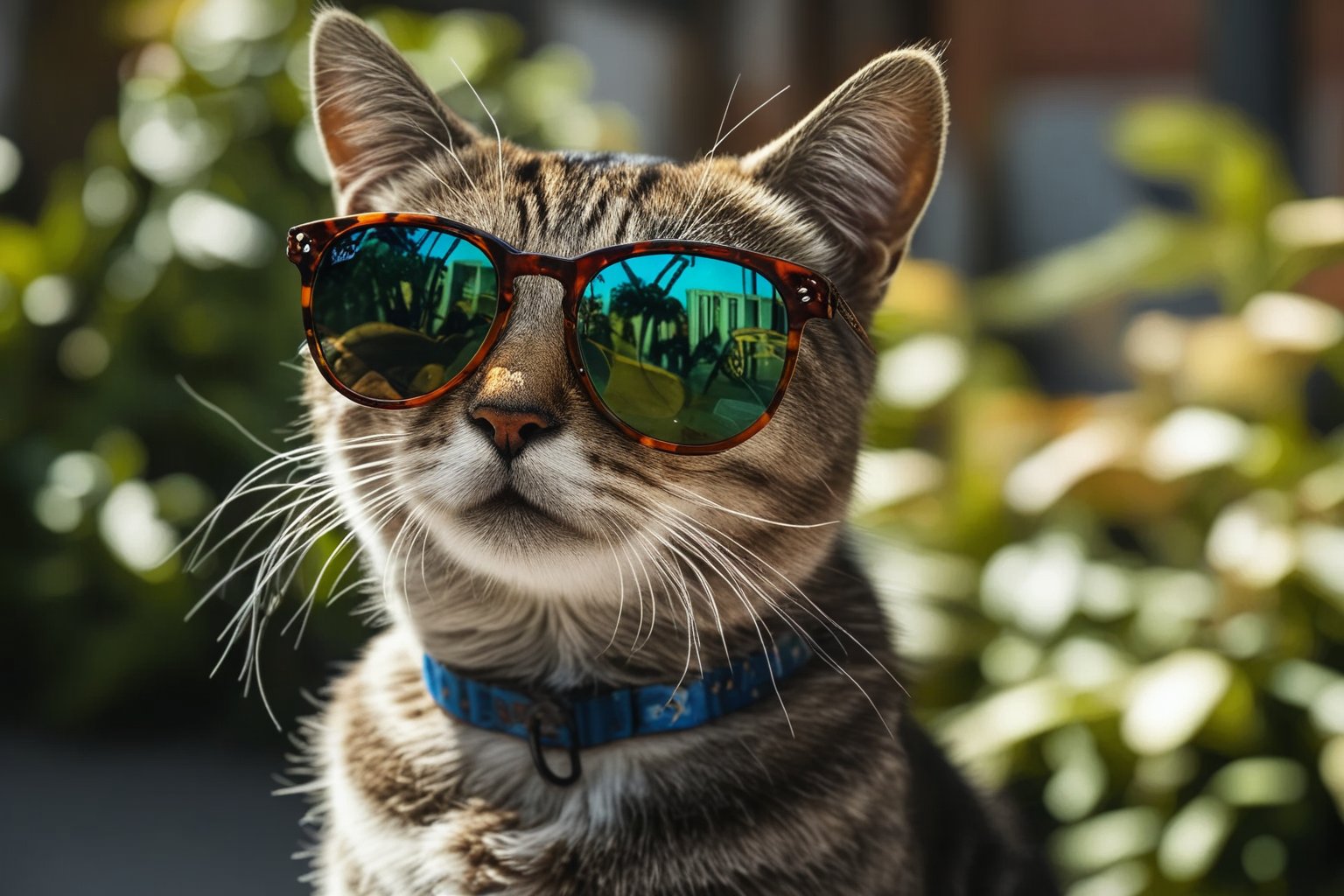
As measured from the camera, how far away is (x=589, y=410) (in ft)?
2.56

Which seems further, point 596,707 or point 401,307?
point 596,707

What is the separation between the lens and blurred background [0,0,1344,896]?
1810 millimetres

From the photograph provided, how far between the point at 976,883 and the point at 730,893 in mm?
356

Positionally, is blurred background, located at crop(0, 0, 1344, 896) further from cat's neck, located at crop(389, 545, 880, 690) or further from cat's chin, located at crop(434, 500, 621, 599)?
cat's chin, located at crop(434, 500, 621, 599)

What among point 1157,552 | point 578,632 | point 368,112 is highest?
point 368,112

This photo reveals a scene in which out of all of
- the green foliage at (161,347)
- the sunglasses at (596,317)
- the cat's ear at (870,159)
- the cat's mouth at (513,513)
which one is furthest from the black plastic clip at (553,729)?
the green foliage at (161,347)

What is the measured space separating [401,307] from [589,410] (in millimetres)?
134

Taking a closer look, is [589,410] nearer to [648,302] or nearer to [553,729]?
[648,302]

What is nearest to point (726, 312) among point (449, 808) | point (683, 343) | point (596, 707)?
point (683, 343)

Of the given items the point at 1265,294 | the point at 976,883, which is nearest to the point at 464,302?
the point at 976,883

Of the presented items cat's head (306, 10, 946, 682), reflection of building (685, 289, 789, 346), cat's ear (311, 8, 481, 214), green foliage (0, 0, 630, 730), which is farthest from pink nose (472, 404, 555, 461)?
green foliage (0, 0, 630, 730)

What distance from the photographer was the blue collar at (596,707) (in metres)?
0.87

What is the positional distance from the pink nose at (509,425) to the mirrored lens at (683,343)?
5 cm

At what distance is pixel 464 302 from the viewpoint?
2.37 ft
